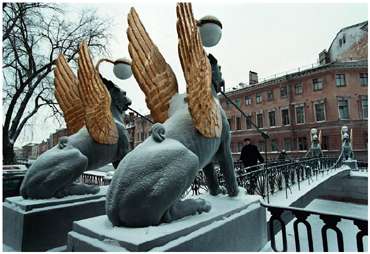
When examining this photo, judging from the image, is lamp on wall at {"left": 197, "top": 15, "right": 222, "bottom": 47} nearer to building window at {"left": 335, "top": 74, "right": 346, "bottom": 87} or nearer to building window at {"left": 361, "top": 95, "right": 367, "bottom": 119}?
building window at {"left": 335, "top": 74, "right": 346, "bottom": 87}

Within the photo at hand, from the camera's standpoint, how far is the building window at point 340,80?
85.5 feet

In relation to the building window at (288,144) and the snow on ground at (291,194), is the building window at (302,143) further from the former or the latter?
the snow on ground at (291,194)

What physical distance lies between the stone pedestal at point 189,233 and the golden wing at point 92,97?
1542 mm

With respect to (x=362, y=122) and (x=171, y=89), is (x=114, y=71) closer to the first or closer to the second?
(x=171, y=89)

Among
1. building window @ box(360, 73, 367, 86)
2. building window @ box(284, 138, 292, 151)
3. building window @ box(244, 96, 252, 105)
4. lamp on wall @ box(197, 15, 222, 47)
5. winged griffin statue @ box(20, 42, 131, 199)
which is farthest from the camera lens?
building window @ box(244, 96, 252, 105)

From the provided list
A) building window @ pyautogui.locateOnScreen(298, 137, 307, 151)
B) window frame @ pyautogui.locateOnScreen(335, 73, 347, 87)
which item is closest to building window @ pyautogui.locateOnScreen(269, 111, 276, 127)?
building window @ pyautogui.locateOnScreen(298, 137, 307, 151)

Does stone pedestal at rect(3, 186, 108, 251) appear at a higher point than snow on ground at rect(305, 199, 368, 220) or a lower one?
higher

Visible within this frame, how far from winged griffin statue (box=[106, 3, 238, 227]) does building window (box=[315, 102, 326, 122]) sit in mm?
26989

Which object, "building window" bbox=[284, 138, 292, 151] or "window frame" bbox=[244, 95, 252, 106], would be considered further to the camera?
"window frame" bbox=[244, 95, 252, 106]

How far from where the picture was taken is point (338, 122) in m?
25.6

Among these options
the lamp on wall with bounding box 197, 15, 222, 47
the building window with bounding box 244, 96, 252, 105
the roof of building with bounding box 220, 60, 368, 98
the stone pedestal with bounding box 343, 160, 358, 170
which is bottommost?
the stone pedestal with bounding box 343, 160, 358, 170

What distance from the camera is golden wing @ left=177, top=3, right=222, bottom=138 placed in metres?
2.41

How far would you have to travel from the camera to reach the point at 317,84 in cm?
2712

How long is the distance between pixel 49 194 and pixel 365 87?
1176 inches
